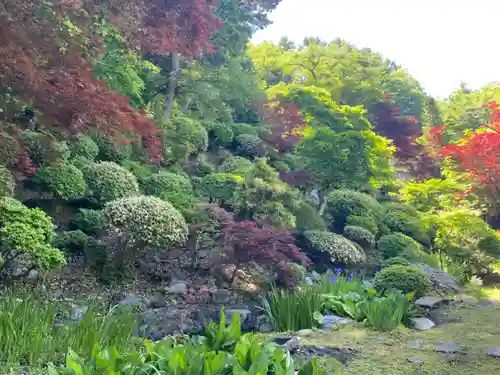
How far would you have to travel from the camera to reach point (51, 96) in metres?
3.43

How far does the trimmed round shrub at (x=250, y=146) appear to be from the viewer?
11.0 metres

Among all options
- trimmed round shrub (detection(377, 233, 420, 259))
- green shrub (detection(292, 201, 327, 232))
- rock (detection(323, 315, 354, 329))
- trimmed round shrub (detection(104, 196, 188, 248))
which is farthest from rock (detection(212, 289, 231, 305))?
trimmed round shrub (detection(377, 233, 420, 259))

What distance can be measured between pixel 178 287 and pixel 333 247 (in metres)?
2.83

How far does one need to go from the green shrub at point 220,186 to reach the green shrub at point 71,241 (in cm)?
253

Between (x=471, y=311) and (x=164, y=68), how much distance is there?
316 inches

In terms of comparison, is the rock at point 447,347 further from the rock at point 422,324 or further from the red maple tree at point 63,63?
the red maple tree at point 63,63

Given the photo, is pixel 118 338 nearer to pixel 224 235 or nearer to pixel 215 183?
pixel 224 235

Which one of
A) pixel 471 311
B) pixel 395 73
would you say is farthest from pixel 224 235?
pixel 395 73

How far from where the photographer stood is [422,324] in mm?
5062

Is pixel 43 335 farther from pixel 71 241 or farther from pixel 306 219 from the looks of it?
pixel 306 219

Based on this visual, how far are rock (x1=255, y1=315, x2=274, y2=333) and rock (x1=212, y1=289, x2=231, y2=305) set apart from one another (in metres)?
0.85

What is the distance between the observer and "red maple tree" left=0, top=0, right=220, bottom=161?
10.3ft

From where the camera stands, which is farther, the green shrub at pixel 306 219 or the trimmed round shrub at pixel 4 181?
the green shrub at pixel 306 219

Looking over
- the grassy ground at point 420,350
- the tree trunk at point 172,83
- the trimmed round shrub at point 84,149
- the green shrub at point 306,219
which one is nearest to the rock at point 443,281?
the grassy ground at point 420,350
